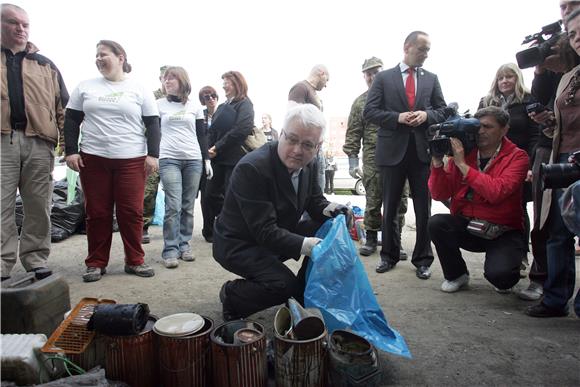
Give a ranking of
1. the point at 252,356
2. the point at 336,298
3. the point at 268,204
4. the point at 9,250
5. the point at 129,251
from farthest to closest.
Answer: the point at 129,251, the point at 9,250, the point at 268,204, the point at 336,298, the point at 252,356

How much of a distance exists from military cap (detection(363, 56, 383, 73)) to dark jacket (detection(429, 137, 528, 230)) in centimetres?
199

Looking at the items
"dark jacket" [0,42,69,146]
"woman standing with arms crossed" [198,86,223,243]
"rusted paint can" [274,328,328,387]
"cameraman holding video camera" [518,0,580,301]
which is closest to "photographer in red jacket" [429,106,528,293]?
"cameraman holding video camera" [518,0,580,301]

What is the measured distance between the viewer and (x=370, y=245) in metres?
3.77

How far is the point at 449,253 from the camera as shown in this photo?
2.67 m

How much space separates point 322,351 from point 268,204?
759mm

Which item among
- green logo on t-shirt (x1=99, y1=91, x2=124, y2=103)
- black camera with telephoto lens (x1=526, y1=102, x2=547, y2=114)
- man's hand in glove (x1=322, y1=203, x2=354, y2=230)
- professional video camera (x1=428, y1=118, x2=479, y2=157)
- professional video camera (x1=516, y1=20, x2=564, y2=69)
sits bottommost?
man's hand in glove (x1=322, y1=203, x2=354, y2=230)

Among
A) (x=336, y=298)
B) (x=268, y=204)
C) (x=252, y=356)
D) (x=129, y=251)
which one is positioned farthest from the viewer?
(x=129, y=251)

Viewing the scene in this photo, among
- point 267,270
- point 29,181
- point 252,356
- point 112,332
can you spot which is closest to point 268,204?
point 267,270

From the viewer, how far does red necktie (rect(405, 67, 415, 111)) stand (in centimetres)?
311

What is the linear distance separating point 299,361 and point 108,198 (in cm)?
210

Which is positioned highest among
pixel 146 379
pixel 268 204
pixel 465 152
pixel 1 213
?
pixel 465 152

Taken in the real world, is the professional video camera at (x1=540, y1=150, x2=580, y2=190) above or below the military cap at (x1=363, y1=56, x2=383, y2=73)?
below

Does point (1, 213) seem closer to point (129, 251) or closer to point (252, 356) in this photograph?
point (129, 251)

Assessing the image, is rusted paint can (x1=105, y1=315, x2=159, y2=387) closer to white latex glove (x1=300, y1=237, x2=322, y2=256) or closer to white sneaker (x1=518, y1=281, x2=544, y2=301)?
white latex glove (x1=300, y1=237, x2=322, y2=256)
